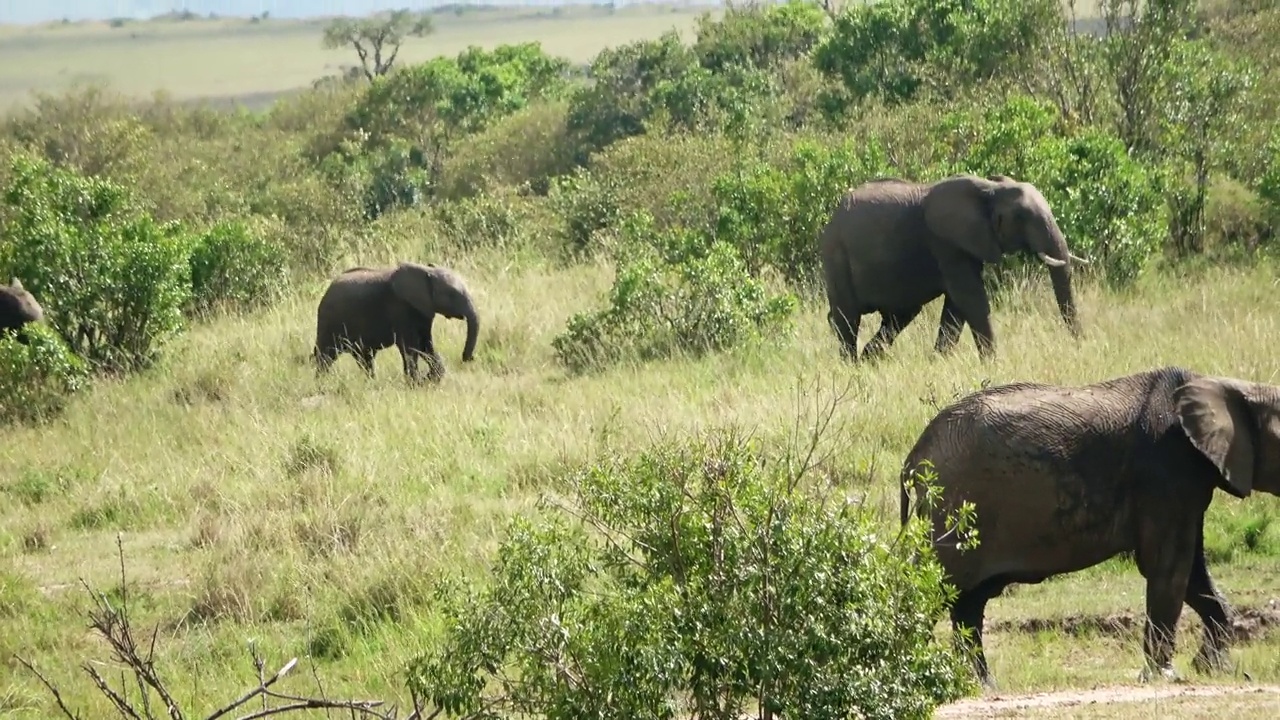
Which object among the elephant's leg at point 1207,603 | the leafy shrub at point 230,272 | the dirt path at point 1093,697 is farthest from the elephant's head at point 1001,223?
the leafy shrub at point 230,272

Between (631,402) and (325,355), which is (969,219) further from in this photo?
(325,355)

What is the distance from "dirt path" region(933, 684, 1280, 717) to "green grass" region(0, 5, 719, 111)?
2788 cm

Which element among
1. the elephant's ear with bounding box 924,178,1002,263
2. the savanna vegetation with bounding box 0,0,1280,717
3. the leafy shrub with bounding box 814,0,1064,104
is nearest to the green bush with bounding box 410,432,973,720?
→ the savanna vegetation with bounding box 0,0,1280,717

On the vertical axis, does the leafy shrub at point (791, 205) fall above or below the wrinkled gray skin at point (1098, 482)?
below

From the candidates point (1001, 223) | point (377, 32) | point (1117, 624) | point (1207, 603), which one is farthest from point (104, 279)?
point (377, 32)

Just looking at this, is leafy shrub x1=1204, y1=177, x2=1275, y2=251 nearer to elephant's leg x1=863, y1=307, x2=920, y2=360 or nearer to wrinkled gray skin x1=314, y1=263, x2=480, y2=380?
elephant's leg x1=863, y1=307, x2=920, y2=360

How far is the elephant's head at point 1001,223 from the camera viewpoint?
13812mm

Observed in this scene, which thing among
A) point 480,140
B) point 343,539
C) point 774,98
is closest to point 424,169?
point 480,140

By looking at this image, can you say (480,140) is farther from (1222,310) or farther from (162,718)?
(162,718)

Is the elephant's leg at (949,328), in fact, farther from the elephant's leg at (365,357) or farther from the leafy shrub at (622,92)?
the leafy shrub at (622,92)

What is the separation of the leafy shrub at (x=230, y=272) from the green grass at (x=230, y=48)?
12473 mm

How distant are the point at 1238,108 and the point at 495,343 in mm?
9097

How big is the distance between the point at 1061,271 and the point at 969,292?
2.59 ft

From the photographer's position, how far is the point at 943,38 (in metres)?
28.0
